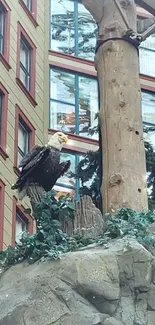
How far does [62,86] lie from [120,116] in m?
17.4

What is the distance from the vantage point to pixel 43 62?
30.8 m

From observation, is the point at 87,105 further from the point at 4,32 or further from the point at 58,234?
the point at 58,234

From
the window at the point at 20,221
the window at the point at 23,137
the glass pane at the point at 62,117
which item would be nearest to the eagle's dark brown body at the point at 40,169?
the window at the point at 20,221

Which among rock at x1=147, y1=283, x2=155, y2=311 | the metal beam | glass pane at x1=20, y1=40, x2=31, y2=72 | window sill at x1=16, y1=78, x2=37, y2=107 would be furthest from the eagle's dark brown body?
glass pane at x1=20, y1=40, x2=31, y2=72

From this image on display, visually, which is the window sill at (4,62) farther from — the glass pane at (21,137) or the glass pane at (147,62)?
the glass pane at (147,62)

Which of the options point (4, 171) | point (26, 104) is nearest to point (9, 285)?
point (4, 171)

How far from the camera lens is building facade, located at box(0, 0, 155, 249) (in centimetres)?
2728

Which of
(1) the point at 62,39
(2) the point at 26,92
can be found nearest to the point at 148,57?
(1) the point at 62,39

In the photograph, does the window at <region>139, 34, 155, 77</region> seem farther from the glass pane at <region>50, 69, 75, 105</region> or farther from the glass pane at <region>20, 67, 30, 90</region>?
the glass pane at <region>20, 67, 30, 90</region>

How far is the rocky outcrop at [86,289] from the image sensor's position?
35.0ft

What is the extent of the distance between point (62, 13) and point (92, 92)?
10.4 feet

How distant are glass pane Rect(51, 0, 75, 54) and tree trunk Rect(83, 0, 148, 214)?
55.0 feet

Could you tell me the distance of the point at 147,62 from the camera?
3294 centimetres

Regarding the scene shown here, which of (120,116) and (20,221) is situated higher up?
(20,221)
